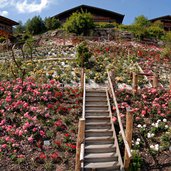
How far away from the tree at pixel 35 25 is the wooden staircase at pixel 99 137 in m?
28.1

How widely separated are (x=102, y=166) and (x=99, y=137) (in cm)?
146

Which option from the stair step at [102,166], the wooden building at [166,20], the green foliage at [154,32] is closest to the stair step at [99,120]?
the stair step at [102,166]

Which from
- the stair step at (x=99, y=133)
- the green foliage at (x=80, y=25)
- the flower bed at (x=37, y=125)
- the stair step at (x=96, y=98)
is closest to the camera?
the flower bed at (x=37, y=125)

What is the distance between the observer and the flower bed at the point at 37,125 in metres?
9.53

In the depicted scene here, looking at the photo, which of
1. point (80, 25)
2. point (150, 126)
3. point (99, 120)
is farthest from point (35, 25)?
point (150, 126)

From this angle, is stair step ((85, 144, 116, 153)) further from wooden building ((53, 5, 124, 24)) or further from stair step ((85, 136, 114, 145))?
wooden building ((53, 5, 124, 24))

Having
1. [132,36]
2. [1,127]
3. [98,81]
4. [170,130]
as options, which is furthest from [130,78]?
[132,36]

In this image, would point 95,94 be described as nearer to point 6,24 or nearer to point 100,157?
point 100,157

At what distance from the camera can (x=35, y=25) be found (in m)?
38.8

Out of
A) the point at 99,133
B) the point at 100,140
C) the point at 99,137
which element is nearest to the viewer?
the point at 100,140

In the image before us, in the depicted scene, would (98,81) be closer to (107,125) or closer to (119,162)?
(107,125)

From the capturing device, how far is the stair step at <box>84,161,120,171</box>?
9.05 meters

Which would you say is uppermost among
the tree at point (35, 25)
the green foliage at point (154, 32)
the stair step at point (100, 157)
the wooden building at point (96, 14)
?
the wooden building at point (96, 14)

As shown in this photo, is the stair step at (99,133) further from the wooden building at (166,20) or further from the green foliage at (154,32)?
the wooden building at (166,20)
